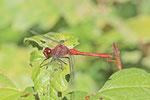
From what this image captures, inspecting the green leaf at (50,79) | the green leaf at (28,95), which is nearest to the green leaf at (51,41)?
the green leaf at (50,79)

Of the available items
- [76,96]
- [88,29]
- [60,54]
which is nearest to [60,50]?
[60,54]

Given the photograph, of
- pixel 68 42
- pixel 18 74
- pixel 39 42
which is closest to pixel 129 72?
pixel 68 42

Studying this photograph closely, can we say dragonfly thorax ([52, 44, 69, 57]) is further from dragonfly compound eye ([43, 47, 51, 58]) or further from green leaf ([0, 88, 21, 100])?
green leaf ([0, 88, 21, 100])

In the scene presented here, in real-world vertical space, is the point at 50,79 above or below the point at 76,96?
above

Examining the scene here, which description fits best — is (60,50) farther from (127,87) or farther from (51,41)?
(127,87)

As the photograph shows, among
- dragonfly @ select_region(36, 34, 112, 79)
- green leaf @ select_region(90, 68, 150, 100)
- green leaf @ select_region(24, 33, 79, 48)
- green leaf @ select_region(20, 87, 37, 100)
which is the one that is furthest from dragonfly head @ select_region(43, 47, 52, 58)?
green leaf @ select_region(90, 68, 150, 100)

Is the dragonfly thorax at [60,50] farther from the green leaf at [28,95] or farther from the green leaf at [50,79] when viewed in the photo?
the green leaf at [28,95]
